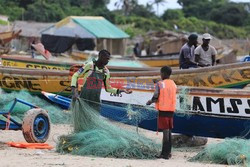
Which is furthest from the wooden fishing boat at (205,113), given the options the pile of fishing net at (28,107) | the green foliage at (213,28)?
the green foliage at (213,28)

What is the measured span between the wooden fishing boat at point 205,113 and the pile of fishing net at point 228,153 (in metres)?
1.45

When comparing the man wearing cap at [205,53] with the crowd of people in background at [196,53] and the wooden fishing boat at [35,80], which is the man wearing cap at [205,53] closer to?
the crowd of people in background at [196,53]

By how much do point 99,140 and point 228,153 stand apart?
5.69 feet

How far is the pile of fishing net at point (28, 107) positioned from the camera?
12.0 m

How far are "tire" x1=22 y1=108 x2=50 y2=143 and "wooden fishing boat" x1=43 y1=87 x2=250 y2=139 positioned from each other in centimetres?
101

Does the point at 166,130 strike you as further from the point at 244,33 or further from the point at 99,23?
the point at 244,33

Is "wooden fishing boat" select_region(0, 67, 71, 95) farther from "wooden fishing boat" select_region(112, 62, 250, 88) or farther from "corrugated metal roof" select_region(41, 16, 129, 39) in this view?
"corrugated metal roof" select_region(41, 16, 129, 39)

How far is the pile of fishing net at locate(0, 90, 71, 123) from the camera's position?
39.2 ft

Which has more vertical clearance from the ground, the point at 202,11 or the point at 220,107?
the point at 202,11

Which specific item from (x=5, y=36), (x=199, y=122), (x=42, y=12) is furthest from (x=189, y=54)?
(x=42, y=12)

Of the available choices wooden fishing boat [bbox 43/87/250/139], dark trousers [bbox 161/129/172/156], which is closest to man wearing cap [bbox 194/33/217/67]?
wooden fishing boat [bbox 43/87/250/139]

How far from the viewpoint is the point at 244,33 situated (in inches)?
2608

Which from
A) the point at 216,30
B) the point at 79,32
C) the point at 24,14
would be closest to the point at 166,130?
the point at 79,32

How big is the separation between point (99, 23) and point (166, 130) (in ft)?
103
